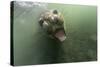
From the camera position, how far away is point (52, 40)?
1903 millimetres

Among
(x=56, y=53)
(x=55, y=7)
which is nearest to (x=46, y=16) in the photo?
(x=55, y=7)

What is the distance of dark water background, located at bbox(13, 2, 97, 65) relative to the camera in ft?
5.85

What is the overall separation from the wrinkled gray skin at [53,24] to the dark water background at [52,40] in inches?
1.7

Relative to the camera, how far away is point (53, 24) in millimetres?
1892

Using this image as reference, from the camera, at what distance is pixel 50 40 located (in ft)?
6.22

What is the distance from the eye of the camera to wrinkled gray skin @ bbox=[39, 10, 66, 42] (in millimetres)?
1864

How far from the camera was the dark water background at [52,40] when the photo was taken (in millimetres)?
1783

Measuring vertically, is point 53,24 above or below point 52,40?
above

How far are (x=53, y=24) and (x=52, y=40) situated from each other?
0.17m

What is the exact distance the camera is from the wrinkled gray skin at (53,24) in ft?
6.12

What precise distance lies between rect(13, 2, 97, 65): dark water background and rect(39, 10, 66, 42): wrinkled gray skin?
43 mm
